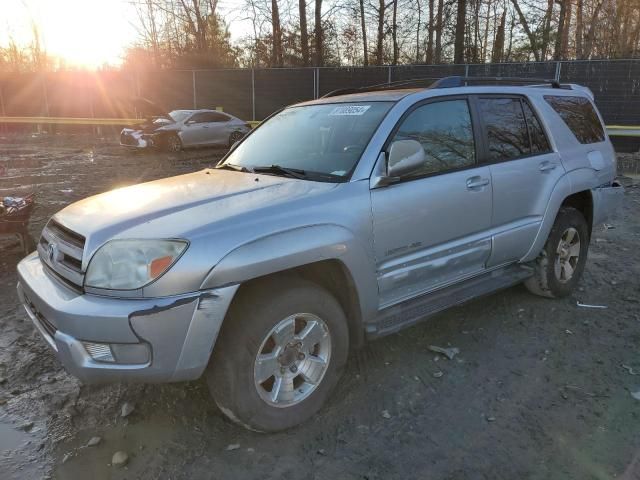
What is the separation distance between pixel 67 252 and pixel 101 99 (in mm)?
26288

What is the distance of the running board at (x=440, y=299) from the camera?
3143 millimetres

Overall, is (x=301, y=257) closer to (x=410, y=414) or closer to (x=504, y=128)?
(x=410, y=414)

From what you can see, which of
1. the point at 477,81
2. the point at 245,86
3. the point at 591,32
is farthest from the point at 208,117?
the point at 591,32

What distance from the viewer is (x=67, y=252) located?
2.71m

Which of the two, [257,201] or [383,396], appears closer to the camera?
[257,201]

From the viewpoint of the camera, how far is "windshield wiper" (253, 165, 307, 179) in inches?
128

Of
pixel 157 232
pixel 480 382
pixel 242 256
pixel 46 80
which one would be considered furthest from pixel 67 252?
pixel 46 80

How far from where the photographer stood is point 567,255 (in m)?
4.62

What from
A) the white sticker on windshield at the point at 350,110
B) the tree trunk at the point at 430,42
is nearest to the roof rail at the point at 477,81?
the white sticker on windshield at the point at 350,110

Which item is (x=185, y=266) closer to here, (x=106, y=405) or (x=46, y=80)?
(x=106, y=405)

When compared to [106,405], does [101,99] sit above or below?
above

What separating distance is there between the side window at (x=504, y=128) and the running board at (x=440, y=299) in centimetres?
90

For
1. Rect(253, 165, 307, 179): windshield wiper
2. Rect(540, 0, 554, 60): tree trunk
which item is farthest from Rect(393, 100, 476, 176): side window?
Rect(540, 0, 554, 60): tree trunk

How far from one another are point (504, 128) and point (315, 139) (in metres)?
1.52
